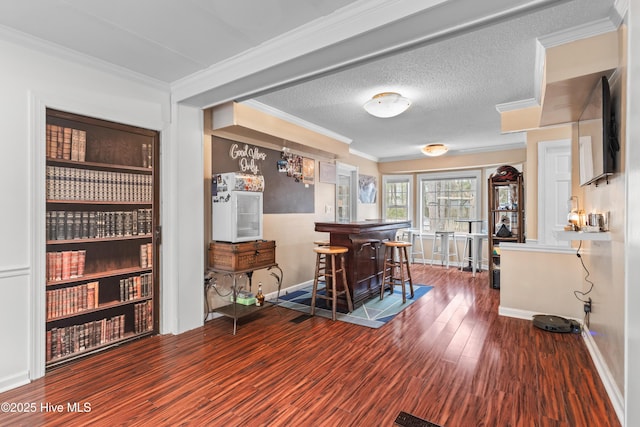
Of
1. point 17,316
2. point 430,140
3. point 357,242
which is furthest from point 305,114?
point 17,316

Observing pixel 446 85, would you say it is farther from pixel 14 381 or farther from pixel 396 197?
pixel 396 197

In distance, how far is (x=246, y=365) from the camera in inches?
102

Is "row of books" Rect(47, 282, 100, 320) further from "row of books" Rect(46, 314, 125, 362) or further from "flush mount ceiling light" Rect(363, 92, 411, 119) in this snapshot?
"flush mount ceiling light" Rect(363, 92, 411, 119)

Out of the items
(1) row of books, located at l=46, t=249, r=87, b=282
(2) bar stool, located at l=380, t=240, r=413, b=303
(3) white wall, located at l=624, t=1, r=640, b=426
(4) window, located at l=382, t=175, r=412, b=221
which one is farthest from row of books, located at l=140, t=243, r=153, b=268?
(4) window, located at l=382, t=175, r=412, b=221

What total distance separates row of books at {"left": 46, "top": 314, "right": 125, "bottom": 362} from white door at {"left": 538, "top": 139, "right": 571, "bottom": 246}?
492 cm

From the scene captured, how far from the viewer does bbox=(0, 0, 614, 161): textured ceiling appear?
6.44 ft

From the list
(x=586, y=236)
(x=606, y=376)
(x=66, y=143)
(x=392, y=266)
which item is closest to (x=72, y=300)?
(x=66, y=143)

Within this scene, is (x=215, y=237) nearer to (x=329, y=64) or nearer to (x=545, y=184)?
(x=329, y=64)

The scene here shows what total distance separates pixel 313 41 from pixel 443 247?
19.8 feet

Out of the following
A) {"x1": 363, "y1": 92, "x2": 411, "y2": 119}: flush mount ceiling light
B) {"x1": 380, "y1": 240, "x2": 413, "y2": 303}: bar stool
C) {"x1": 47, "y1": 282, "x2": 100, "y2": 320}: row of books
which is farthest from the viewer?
{"x1": 380, "y1": 240, "x2": 413, "y2": 303}: bar stool

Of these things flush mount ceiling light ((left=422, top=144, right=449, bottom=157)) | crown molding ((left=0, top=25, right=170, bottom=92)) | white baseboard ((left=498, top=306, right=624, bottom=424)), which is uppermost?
crown molding ((left=0, top=25, right=170, bottom=92))

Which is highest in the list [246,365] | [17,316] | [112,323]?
[17,316]

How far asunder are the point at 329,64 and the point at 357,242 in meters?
2.27

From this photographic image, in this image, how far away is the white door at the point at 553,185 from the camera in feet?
12.9
